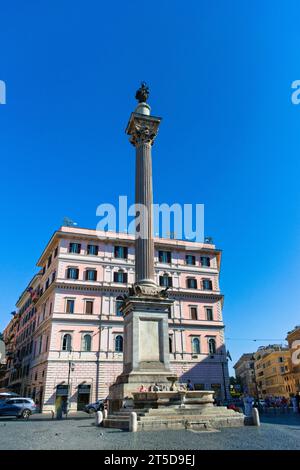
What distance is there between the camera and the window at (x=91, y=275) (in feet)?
135

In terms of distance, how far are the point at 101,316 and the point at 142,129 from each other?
2365cm

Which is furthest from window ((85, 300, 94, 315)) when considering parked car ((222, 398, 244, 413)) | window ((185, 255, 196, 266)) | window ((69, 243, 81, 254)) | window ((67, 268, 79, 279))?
parked car ((222, 398, 244, 413))

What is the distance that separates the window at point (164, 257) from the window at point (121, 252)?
4171mm

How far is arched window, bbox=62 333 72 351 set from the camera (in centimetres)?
3734

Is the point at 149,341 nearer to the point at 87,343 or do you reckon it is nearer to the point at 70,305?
the point at 87,343

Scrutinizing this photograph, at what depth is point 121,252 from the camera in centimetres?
4394

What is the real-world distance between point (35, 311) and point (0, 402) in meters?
25.7

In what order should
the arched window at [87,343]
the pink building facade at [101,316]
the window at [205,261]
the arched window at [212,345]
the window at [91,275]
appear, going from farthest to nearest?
the window at [205,261]
the arched window at [212,345]
the window at [91,275]
the arched window at [87,343]
the pink building facade at [101,316]

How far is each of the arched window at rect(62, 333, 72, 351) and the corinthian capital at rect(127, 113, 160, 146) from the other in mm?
23219

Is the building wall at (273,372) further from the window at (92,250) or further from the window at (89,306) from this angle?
the window at (92,250)

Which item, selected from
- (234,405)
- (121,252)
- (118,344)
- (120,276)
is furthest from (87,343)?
(234,405)

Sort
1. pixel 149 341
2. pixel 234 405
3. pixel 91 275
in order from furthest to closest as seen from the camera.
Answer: pixel 91 275 < pixel 234 405 < pixel 149 341

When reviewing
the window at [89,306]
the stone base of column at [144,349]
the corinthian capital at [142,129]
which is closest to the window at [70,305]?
the window at [89,306]
